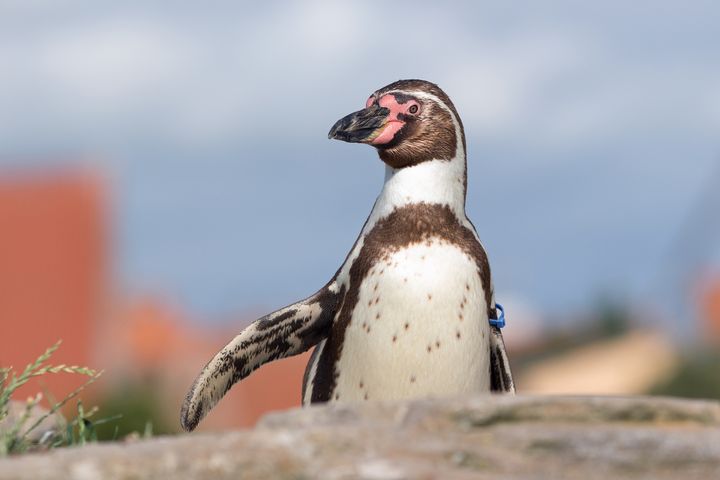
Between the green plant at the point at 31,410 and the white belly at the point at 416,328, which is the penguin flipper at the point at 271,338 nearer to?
the white belly at the point at 416,328

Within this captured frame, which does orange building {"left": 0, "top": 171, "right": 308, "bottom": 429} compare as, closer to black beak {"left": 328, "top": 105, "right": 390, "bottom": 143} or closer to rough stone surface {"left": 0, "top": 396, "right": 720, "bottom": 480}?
black beak {"left": 328, "top": 105, "right": 390, "bottom": 143}

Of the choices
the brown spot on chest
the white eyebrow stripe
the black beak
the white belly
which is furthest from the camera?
the white eyebrow stripe

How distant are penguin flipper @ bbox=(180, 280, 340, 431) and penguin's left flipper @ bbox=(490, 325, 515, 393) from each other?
2.72ft

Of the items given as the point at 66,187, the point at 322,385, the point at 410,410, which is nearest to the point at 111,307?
the point at 66,187

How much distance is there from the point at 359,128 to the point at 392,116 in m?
0.18

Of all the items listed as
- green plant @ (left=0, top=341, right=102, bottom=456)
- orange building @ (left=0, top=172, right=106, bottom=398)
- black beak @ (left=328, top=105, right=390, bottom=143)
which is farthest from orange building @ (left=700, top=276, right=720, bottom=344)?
green plant @ (left=0, top=341, right=102, bottom=456)

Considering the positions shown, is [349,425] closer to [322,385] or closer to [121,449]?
[121,449]

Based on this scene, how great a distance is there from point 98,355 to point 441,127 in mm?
20706

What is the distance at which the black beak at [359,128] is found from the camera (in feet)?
19.6

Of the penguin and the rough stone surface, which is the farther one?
the penguin

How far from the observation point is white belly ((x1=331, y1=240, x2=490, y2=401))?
223 inches

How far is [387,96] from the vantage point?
615 cm

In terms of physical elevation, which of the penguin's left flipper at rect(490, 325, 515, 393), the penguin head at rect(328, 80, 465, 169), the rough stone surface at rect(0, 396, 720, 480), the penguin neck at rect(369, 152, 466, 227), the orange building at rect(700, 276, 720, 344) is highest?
the penguin head at rect(328, 80, 465, 169)

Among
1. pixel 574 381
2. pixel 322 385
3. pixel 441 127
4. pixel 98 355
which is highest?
pixel 441 127
